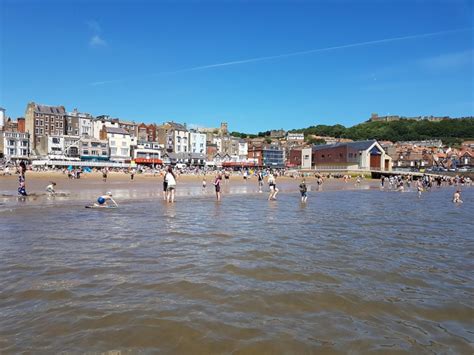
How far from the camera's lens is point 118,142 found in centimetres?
8950

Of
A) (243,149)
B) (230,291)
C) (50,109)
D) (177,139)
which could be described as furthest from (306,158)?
(230,291)

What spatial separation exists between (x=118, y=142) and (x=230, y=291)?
89.2 meters

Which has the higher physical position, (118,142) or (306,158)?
(118,142)

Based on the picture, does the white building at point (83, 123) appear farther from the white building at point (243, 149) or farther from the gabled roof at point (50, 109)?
the white building at point (243, 149)

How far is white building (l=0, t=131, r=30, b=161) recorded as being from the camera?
77812 millimetres

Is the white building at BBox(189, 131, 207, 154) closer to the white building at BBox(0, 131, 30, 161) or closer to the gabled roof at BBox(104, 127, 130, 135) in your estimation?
the gabled roof at BBox(104, 127, 130, 135)

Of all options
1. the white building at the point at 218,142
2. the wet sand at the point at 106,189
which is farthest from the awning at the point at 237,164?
the wet sand at the point at 106,189

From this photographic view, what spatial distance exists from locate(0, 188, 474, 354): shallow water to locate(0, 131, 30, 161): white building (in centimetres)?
7948

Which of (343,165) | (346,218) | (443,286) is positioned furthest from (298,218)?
(343,165)

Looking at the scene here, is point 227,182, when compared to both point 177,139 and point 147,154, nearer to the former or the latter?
point 147,154

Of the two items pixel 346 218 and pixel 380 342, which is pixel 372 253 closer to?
pixel 380 342

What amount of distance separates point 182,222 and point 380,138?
639 ft

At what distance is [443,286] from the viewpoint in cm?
630

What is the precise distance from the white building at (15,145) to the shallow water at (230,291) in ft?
261
